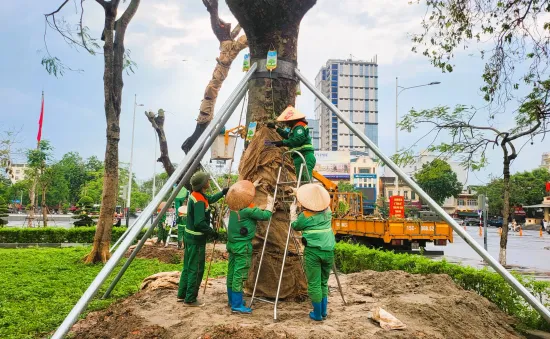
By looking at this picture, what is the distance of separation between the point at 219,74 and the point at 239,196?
8793mm

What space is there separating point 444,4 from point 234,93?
215 inches

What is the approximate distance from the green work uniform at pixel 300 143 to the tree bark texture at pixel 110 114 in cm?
719

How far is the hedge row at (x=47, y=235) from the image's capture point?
55.8 ft

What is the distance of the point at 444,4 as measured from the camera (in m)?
8.47

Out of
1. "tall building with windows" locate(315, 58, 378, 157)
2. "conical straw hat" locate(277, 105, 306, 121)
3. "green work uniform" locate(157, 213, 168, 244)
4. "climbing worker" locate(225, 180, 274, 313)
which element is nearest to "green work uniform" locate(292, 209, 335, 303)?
"climbing worker" locate(225, 180, 274, 313)

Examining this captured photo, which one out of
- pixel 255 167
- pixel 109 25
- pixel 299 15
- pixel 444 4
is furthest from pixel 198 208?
pixel 109 25

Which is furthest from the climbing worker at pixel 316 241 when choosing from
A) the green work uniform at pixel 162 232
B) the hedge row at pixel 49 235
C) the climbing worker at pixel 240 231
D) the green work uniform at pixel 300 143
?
the hedge row at pixel 49 235

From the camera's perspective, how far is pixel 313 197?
461 cm

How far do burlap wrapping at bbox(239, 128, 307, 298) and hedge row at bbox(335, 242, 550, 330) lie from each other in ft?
9.34

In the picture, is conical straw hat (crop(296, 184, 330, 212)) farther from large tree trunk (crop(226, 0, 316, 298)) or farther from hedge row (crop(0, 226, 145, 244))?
hedge row (crop(0, 226, 145, 244))

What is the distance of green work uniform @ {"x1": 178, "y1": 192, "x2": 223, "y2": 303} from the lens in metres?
5.29

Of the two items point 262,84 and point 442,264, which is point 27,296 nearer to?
point 262,84

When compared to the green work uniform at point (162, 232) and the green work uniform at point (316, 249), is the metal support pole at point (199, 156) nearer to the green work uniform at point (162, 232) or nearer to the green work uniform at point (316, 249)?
the green work uniform at point (316, 249)

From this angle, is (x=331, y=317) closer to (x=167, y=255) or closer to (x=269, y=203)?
(x=269, y=203)
